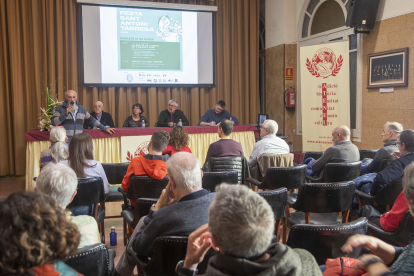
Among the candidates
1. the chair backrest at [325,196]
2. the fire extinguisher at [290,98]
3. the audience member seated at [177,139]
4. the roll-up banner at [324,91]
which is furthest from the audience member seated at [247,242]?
the fire extinguisher at [290,98]

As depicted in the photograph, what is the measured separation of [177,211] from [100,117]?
514cm

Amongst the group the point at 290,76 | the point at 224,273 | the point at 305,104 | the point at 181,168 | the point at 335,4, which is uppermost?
the point at 335,4

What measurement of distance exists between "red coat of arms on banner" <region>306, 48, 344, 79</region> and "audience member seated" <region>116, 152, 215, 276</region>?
5009 millimetres

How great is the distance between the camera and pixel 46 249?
96 cm

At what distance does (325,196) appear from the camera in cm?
263

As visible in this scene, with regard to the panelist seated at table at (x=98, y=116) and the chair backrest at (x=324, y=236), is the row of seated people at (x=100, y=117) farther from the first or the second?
the chair backrest at (x=324, y=236)

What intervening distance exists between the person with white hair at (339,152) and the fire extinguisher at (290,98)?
4.08 m

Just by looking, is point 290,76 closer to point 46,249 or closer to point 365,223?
point 365,223

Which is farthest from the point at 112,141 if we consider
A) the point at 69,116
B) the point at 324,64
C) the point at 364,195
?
the point at 324,64

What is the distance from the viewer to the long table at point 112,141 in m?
5.08

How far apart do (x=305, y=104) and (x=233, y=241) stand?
19.8 ft

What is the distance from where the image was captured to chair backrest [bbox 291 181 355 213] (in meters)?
2.61

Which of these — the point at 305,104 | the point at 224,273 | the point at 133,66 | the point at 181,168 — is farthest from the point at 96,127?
the point at 224,273

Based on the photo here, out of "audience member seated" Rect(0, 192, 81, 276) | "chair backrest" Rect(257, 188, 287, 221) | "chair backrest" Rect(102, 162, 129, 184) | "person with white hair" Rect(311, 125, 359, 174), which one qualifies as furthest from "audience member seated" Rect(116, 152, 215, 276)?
"person with white hair" Rect(311, 125, 359, 174)
